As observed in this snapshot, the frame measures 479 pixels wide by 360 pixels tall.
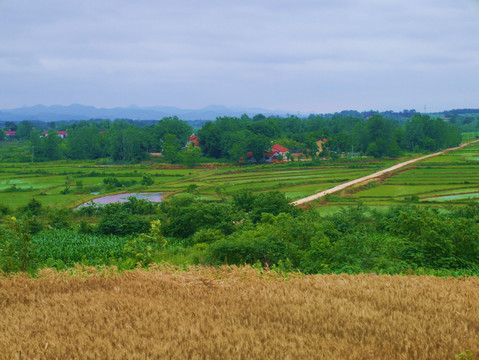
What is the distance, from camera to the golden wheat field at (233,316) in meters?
4.79

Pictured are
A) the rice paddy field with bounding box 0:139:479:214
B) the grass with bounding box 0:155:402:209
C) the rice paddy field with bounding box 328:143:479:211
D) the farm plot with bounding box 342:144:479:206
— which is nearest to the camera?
the rice paddy field with bounding box 328:143:479:211

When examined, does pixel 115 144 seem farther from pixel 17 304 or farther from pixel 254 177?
pixel 17 304

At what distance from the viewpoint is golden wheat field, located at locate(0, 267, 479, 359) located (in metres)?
4.79

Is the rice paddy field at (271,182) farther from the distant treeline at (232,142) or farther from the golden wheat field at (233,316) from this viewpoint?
the golden wheat field at (233,316)

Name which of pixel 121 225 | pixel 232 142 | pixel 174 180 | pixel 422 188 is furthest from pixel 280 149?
pixel 121 225

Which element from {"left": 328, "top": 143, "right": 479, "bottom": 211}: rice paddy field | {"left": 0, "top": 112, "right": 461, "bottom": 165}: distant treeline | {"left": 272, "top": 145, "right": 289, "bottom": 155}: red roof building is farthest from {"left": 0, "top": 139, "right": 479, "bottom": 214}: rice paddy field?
{"left": 272, "top": 145, "right": 289, "bottom": 155}: red roof building

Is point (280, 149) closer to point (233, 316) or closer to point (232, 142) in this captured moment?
point (232, 142)

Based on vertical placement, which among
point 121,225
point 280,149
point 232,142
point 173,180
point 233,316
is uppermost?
point 232,142

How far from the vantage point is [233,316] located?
5727mm

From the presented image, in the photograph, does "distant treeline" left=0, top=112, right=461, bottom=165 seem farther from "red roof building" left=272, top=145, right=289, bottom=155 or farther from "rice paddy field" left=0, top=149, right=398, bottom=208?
"rice paddy field" left=0, top=149, right=398, bottom=208

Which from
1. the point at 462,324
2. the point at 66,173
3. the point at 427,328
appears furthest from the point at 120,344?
the point at 66,173

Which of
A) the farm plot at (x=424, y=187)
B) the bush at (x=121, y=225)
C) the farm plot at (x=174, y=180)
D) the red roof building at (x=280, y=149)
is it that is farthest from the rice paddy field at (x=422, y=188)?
the red roof building at (x=280, y=149)

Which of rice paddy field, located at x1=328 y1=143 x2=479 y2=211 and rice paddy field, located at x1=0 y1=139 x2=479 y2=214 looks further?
rice paddy field, located at x1=0 y1=139 x2=479 y2=214

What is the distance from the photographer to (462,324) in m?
5.41
